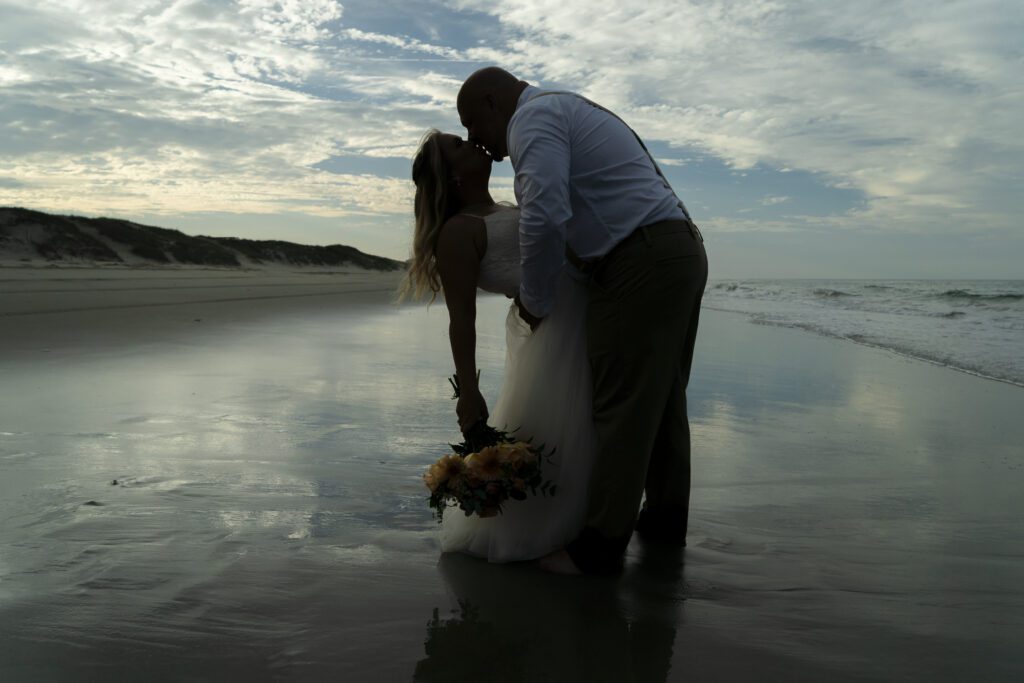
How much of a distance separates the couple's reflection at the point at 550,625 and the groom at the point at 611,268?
0.53 feet

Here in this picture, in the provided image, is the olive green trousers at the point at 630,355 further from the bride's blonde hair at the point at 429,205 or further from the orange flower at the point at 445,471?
the bride's blonde hair at the point at 429,205

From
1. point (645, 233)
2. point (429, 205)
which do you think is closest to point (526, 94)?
point (429, 205)

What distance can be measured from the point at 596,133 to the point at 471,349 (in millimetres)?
844

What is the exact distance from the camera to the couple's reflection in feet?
6.59

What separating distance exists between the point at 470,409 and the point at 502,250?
56 centimetres

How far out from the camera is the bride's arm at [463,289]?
2.79 meters

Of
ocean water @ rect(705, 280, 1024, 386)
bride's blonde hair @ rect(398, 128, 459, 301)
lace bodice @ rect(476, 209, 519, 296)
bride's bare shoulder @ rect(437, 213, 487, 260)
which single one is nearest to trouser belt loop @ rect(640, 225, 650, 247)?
lace bodice @ rect(476, 209, 519, 296)

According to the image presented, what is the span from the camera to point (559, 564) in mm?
2756

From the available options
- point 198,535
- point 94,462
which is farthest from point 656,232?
point 94,462

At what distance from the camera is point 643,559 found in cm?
291

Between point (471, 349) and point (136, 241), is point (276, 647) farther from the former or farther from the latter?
point (136, 241)

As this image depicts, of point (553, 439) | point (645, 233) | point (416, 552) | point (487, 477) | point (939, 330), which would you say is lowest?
point (416, 552)

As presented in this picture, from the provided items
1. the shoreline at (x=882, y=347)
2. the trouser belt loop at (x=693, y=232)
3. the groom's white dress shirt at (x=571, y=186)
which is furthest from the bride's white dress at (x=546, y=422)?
the shoreline at (x=882, y=347)

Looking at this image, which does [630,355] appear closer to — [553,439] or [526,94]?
[553,439]
